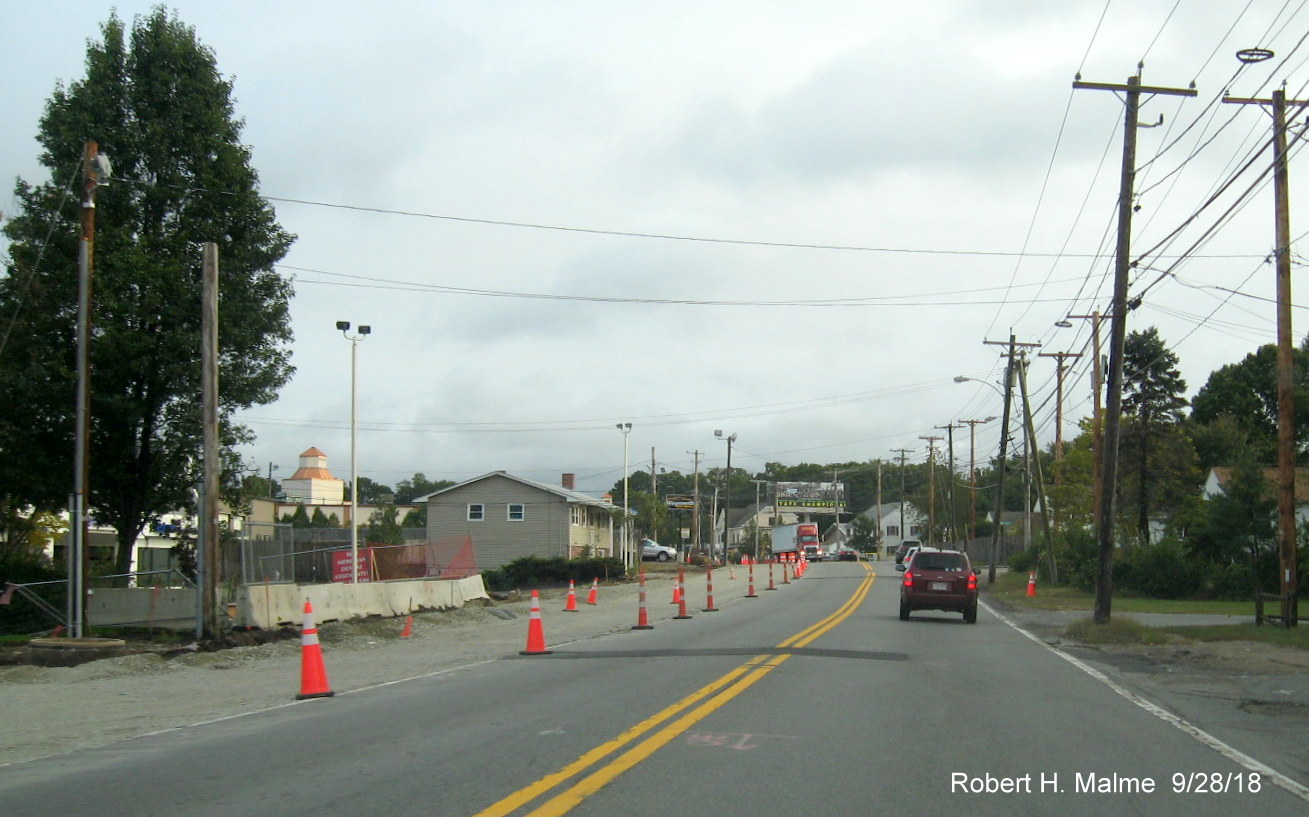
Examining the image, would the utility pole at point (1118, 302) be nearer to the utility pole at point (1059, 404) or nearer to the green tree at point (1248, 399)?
the utility pole at point (1059, 404)

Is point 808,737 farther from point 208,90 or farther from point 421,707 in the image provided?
point 208,90

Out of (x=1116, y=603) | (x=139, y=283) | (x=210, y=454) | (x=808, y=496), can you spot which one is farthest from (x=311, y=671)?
(x=808, y=496)

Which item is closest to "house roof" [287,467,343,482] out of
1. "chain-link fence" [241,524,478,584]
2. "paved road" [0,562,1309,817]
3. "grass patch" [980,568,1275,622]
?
"chain-link fence" [241,524,478,584]

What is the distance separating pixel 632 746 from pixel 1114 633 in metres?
15.6

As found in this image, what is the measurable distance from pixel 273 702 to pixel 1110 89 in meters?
20.1

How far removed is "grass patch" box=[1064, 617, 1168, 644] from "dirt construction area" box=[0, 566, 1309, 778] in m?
0.37

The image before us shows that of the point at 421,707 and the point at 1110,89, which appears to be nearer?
the point at 421,707

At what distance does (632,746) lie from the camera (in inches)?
346

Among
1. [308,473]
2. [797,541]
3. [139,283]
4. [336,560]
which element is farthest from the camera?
[308,473]

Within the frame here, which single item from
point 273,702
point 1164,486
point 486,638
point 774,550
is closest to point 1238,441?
point 1164,486

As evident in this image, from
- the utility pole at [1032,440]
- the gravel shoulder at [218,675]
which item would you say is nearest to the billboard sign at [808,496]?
the utility pole at [1032,440]

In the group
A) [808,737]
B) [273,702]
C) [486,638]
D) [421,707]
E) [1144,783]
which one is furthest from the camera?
[486,638]

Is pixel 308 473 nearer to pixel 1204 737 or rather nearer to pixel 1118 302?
pixel 1118 302

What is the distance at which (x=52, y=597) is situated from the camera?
93.6 feet
